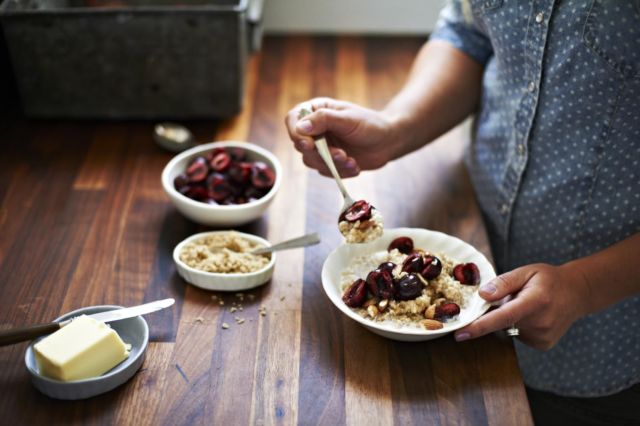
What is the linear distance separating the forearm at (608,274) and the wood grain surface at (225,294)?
0.52 ft

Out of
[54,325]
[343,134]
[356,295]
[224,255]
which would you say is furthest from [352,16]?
[54,325]

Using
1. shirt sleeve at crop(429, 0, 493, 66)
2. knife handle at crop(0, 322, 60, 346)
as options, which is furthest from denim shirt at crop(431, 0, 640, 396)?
knife handle at crop(0, 322, 60, 346)

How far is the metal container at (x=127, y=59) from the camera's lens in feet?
4.75

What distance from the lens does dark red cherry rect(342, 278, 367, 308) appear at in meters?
1.04

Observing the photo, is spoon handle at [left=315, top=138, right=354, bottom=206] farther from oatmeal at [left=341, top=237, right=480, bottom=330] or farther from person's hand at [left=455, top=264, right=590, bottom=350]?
person's hand at [left=455, top=264, right=590, bottom=350]

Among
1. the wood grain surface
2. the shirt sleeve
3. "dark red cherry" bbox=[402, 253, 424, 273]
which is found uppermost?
the shirt sleeve

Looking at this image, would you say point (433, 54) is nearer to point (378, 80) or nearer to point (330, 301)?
point (378, 80)

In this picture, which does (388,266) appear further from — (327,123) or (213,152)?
(213,152)

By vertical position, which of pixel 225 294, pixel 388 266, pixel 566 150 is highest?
pixel 566 150

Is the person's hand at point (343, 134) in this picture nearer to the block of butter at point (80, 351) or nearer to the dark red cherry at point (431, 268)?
the dark red cherry at point (431, 268)

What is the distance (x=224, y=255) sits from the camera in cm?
117

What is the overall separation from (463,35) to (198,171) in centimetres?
60

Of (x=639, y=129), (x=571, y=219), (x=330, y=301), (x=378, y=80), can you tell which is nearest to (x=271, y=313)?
(x=330, y=301)

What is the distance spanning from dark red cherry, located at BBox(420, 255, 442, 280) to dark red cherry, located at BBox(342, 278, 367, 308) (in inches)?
3.7
